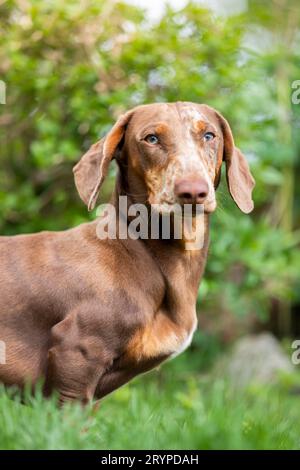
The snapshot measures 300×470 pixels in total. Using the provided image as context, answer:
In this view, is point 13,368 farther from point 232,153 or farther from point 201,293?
point 201,293

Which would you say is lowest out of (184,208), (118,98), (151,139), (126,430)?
(126,430)

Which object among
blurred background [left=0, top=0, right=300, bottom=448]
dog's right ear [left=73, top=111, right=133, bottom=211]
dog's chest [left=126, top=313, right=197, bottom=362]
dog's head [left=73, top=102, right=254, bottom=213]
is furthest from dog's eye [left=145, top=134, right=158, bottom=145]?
blurred background [left=0, top=0, right=300, bottom=448]

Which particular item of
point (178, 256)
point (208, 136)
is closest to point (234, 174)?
point (208, 136)

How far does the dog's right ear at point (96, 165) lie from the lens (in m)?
3.25

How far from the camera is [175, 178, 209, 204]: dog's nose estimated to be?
9.40ft

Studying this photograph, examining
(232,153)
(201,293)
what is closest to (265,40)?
(201,293)

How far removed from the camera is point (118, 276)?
3.13 m

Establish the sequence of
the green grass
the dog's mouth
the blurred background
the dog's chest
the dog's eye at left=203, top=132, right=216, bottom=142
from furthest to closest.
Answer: the blurred background, the dog's eye at left=203, top=132, right=216, bottom=142, the dog's chest, the dog's mouth, the green grass

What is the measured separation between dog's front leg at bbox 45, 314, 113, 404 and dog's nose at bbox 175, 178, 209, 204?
64 cm

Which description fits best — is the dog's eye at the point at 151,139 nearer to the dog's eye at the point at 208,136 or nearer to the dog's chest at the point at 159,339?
the dog's eye at the point at 208,136

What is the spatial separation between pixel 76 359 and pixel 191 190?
31.7 inches

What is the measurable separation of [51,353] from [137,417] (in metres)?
0.57

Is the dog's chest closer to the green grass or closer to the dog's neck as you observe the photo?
the dog's neck

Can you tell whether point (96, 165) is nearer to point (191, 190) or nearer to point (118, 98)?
point (191, 190)
